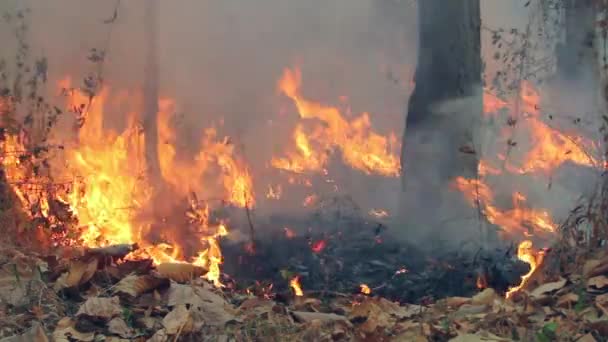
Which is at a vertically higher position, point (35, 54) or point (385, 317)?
point (35, 54)

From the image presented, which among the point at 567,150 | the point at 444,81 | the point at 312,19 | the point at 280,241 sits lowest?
the point at 280,241

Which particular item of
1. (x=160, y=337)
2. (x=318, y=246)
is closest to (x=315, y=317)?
(x=160, y=337)

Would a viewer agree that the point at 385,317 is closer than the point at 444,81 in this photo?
Yes

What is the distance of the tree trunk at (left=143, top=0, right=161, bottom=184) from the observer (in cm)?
565

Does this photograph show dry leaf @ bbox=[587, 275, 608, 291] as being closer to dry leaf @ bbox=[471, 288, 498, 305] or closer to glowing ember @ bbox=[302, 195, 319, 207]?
dry leaf @ bbox=[471, 288, 498, 305]

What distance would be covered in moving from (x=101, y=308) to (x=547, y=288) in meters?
2.09

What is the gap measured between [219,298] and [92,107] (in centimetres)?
252

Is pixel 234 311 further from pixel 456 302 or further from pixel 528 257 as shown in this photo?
pixel 528 257

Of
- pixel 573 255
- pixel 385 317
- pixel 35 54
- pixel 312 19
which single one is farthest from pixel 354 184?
pixel 35 54

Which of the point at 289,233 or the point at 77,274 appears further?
the point at 289,233

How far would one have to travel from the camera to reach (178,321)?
334 cm

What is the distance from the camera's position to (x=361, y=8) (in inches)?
261

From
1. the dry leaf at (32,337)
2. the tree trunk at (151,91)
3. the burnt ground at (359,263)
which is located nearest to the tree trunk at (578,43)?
the burnt ground at (359,263)

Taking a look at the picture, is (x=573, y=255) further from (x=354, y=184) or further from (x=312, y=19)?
(x=312, y=19)
